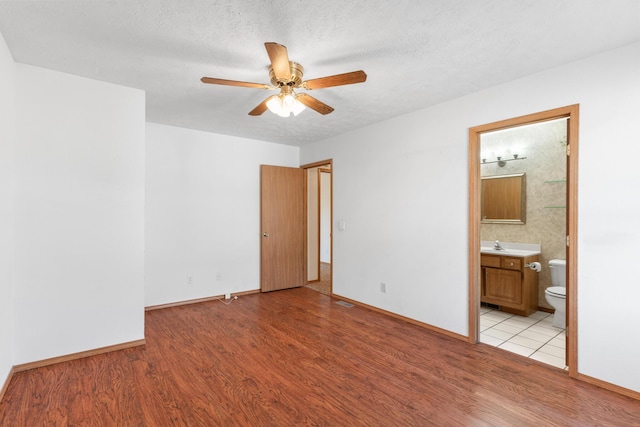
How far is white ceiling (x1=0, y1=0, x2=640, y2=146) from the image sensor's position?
1767mm

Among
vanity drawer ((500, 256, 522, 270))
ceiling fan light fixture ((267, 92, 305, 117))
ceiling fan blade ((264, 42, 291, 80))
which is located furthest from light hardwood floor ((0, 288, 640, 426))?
ceiling fan blade ((264, 42, 291, 80))

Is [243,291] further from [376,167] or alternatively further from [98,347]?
[376,167]

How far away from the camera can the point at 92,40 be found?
211cm

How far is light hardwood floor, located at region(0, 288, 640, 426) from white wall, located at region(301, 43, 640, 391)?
0.43 metres

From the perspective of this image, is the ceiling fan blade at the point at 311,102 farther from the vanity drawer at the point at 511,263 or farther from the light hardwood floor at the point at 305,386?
the vanity drawer at the point at 511,263

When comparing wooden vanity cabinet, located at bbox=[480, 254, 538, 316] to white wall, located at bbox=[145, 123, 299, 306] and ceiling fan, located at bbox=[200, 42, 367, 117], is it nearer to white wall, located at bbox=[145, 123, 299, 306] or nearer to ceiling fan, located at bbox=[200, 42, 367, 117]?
ceiling fan, located at bbox=[200, 42, 367, 117]

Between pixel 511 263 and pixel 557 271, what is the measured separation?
0.53 meters

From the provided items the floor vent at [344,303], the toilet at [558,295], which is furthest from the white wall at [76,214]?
the toilet at [558,295]

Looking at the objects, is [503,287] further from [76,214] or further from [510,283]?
[76,214]

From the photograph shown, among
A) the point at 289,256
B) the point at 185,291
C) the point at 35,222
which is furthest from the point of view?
the point at 289,256

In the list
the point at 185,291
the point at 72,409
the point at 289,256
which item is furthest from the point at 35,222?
the point at 289,256

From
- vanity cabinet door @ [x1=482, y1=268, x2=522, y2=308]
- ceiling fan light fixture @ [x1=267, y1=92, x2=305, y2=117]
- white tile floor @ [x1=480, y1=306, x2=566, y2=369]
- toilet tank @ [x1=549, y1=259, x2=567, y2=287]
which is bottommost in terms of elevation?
white tile floor @ [x1=480, y1=306, x2=566, y2=369]

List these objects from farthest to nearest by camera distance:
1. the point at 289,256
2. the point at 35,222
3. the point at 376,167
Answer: the point at 289,256, the point at 376,167, the point at 35,222

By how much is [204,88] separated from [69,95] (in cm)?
112
